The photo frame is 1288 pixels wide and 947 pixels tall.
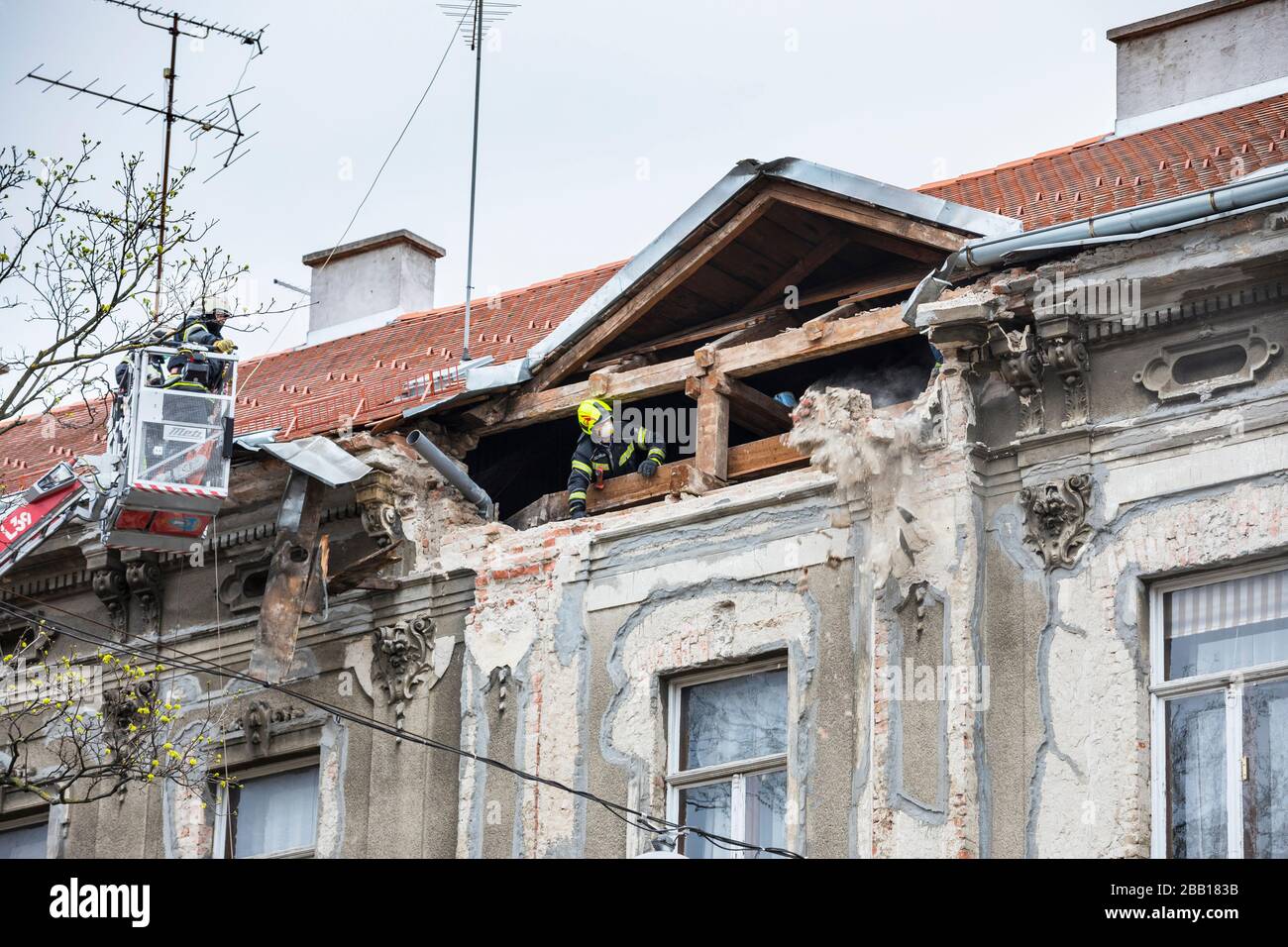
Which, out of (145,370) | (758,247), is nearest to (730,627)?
(758,247)

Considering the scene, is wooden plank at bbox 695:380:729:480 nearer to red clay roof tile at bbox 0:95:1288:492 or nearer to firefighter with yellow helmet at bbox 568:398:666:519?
firefighter with yellow helmet at bbox 568:398:666:519

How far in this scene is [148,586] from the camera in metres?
18.6

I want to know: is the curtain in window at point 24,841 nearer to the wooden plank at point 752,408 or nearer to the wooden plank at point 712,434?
the wooden plank at point 712,434

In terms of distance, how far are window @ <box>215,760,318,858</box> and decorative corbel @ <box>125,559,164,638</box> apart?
145 centimetres

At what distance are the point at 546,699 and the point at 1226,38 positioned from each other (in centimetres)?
694

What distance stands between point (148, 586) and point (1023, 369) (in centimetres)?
693

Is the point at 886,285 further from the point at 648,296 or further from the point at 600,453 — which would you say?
the point at 600,453

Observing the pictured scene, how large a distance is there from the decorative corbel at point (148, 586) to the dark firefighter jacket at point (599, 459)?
3.37 meters

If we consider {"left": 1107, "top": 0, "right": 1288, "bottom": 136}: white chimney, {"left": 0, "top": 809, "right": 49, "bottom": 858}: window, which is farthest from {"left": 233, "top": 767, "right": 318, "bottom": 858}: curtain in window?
{"left": 1107, "top": 0, "right": 1288, "bottom": 136}: white chimney

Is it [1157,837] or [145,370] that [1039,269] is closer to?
[1157,837]

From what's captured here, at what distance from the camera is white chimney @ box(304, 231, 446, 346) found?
23.2m

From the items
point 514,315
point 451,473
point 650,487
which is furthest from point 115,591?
point 650,487

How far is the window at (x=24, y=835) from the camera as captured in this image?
18750mm

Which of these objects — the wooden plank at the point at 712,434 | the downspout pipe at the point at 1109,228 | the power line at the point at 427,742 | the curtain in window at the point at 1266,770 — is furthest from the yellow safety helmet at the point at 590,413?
the curtain in window at the point at 1266,770
